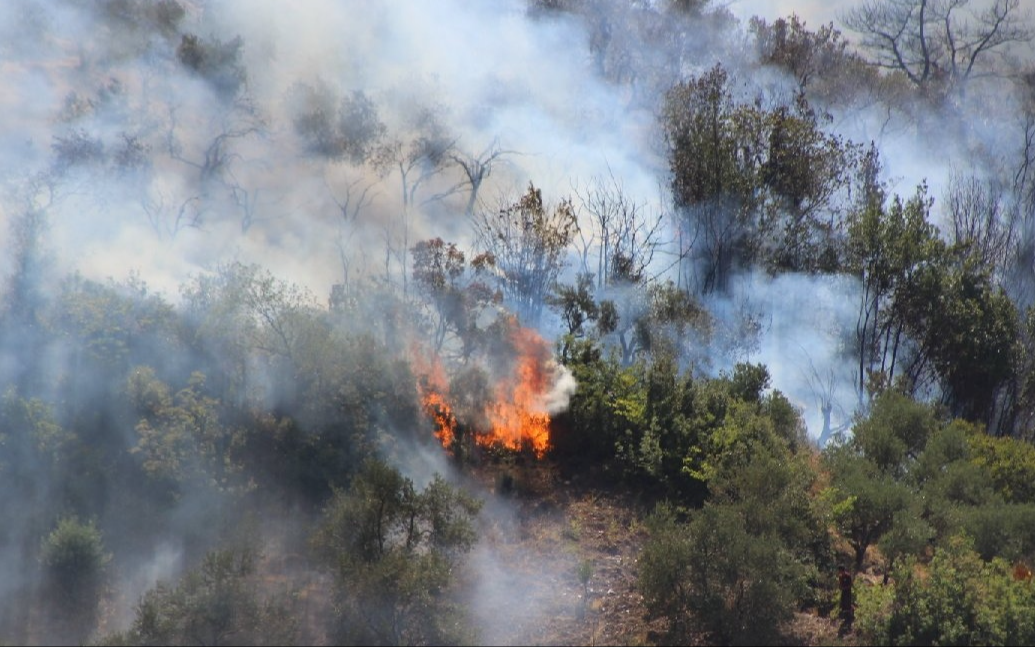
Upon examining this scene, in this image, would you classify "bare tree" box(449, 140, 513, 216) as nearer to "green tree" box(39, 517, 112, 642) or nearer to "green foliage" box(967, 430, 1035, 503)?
"green foliage" box(967, 430, 1035, 503)

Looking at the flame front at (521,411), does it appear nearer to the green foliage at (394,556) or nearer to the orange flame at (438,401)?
the orange flame at (438,401)

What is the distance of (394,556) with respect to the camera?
1480 cm

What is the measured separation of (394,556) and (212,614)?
8.68 feet

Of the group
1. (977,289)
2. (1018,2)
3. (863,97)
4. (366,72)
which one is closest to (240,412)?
(366,72)

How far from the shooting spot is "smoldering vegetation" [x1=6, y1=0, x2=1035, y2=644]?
52.0 ft

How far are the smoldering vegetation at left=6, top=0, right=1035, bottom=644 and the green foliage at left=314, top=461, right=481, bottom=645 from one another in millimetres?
60

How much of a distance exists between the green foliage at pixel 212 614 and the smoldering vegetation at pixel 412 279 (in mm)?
52

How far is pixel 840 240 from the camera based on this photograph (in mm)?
27422

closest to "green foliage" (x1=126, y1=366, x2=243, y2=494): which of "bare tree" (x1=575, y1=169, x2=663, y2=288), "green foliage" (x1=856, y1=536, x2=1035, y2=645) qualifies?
"green foliage" (x1=856, y1=536, x2=1035, y2=645)

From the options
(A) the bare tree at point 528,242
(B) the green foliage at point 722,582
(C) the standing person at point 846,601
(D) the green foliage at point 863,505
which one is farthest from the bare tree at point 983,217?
(B) the green foliage at point 722,582

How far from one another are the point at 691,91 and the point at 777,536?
1671 cm

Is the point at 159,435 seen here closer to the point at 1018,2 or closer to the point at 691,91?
the point at 691,91

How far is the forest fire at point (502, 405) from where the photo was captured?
62.4ft

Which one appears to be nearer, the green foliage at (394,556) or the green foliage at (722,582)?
the green foliage at (394,556)
